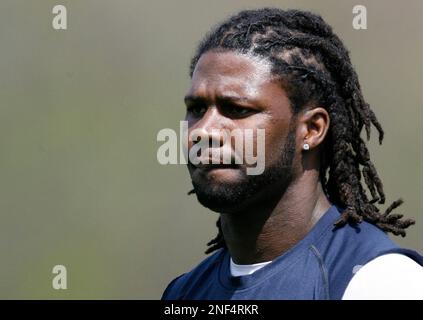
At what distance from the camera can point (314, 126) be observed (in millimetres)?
3428

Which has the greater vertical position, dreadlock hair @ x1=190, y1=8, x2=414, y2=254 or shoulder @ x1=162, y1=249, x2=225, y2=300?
dreadlock hair @ x1=190, y1=8, x2=414, y2=254

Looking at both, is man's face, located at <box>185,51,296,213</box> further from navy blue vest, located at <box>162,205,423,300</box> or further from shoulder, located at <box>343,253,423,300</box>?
shoulder, located at <box>343,253,423,300</box>

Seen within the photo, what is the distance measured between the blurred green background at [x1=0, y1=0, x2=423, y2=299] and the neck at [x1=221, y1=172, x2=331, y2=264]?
15.1ft

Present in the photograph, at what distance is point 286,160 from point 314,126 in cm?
17

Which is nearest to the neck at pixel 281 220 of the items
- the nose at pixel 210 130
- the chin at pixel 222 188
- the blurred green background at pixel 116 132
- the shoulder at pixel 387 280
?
the chin at pixel 222 188

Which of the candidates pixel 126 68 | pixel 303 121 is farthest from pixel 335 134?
pixel 126 68

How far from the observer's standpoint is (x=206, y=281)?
3701mm

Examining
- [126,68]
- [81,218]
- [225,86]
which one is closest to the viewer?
[225,86]

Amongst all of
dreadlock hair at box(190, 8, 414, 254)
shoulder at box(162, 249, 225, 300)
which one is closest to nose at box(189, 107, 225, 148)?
dreadlock hair at box(190, 8, 414, 254)

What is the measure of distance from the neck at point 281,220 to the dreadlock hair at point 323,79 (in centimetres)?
12

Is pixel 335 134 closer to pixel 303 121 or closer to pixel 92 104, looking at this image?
pixel 303 121

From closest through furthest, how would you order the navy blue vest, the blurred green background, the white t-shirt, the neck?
the white t-shirt
the navy blue vest
the neck
the blurred green background

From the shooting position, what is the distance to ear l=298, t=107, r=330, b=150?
11.2 feet
